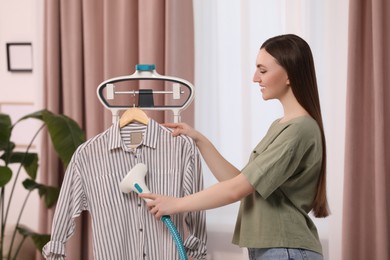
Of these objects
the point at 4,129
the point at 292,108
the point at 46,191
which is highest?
the point at 292,108

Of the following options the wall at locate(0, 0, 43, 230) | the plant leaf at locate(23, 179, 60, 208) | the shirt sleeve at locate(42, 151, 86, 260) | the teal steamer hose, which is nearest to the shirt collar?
the shirt sleeve at locate(42, 151, 86, 260)

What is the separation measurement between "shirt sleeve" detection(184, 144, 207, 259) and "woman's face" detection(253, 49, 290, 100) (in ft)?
1.07

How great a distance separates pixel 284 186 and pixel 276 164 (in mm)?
113

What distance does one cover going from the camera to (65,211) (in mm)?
1849

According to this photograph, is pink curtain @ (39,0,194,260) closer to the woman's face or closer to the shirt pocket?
the shirt pocket

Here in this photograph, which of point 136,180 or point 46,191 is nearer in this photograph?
point 136,180

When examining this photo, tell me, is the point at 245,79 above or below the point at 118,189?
above

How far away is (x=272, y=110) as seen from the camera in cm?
273

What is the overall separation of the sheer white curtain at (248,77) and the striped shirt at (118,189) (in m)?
0.91

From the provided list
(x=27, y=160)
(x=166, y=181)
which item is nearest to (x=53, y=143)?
(x=27, y=160)

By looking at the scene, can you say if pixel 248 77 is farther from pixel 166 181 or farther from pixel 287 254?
pixel 287 254

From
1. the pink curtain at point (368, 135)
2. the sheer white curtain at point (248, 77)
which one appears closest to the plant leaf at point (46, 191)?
the sheer white curtain at point (248, 77)

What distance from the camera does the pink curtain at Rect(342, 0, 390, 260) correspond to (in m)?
2.37

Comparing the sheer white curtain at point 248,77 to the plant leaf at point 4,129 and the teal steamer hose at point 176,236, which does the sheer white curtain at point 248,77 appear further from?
the teal steamer hose at point 176,236
